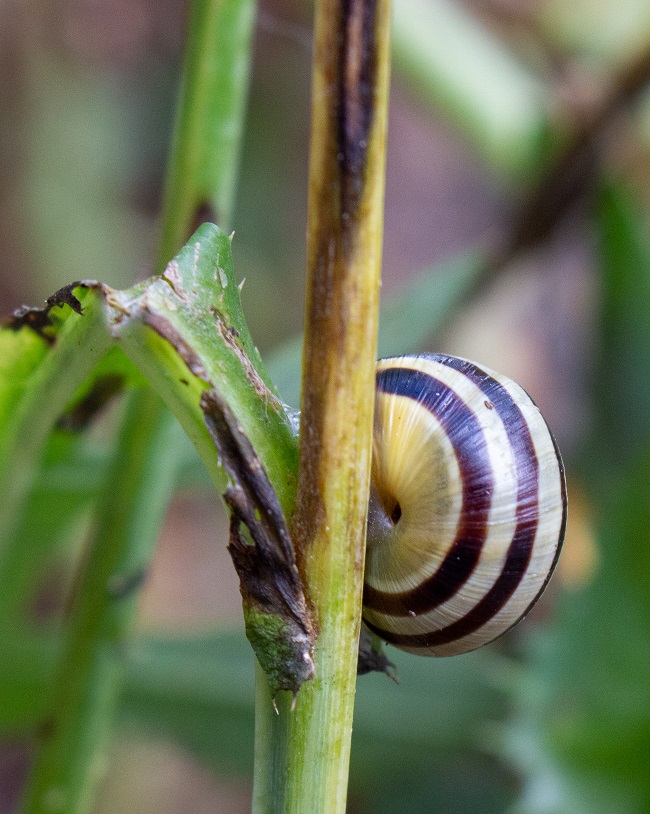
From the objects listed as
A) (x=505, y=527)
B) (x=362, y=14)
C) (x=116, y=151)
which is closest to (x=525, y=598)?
(x=505, y=527)

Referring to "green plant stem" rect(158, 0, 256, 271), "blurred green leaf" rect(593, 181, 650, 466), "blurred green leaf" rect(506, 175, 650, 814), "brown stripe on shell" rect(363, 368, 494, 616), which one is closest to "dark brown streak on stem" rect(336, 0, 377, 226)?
"brown stripe on shell" rect(363, 368, 494, 616)

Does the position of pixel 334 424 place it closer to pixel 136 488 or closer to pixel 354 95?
pixel 354 95

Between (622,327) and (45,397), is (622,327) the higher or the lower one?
the higher one

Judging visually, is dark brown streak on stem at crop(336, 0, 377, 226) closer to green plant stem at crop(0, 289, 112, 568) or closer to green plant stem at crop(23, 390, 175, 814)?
green plant stem at crop(0, 289, 112, 568)

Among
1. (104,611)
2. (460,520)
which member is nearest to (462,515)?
(460,520)

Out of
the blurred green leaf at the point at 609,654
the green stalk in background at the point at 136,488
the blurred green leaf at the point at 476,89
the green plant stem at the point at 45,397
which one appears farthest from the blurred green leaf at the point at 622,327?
the green plant stem at the point at 45,397

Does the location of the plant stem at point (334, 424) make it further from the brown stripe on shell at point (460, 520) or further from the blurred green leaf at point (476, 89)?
the blurred green leaf at point (476, 89)
